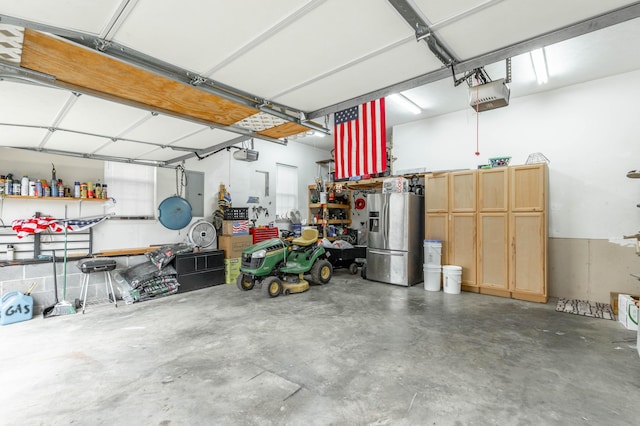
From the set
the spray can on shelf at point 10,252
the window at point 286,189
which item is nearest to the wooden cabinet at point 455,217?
the window at point 286,189

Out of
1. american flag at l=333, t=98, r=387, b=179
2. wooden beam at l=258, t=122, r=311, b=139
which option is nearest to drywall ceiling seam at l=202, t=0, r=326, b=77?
wooden beam at l=258, t=122, r=311, b=139

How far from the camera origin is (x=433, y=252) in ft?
18.8

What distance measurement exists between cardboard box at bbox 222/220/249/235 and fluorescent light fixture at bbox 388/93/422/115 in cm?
420

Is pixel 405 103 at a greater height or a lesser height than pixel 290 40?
greater

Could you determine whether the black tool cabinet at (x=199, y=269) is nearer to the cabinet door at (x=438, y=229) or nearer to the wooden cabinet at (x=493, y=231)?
the cabinet door at (x=438, y=229)

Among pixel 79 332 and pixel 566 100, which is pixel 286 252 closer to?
pixel 79 332

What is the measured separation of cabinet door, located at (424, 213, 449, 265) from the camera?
5.83 metres

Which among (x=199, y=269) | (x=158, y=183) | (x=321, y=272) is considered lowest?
(x=321, y=272)

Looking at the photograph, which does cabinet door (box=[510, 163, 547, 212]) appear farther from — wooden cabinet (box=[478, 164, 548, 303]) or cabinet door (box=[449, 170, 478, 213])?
cabinet door (box=[449, 170, 478, 213])

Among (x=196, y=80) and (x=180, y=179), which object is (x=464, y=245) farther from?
(x=180, y=179)

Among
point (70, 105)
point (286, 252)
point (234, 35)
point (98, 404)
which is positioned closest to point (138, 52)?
point (234, 35)

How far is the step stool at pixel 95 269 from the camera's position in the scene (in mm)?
4496

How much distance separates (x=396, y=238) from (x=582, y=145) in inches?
143

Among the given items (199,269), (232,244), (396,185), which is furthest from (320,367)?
(396,185)
